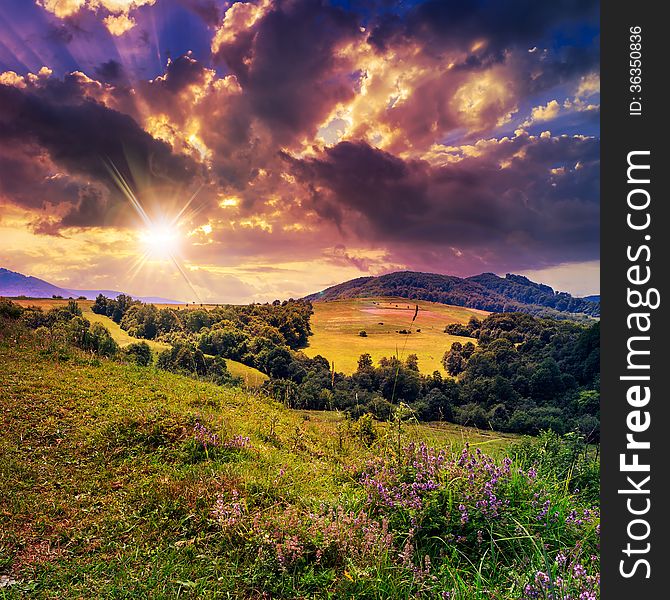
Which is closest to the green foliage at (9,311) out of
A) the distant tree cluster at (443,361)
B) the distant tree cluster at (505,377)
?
the distant tree cluster at (443,361)

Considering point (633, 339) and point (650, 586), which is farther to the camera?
point (633, 339)

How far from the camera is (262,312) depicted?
37.8 metres

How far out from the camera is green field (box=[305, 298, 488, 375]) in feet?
106

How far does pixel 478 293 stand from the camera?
41.6 m

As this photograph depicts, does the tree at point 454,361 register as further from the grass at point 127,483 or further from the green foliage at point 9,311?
the green foliage at point 9,311

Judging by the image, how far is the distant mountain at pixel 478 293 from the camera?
4031 centimetres

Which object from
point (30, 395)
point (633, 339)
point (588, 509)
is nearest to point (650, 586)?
point (633, 339)

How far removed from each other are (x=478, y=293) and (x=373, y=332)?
14.2 metres

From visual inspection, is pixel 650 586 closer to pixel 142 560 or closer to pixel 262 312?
pixel 142 560

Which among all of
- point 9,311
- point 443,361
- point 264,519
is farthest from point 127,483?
point 443,361

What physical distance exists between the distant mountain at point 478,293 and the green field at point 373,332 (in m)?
2.05

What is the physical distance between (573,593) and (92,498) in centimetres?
470

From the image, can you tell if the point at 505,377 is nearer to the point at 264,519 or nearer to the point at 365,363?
the point at 365,363

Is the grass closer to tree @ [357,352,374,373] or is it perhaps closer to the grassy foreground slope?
the grassy foreground slope
